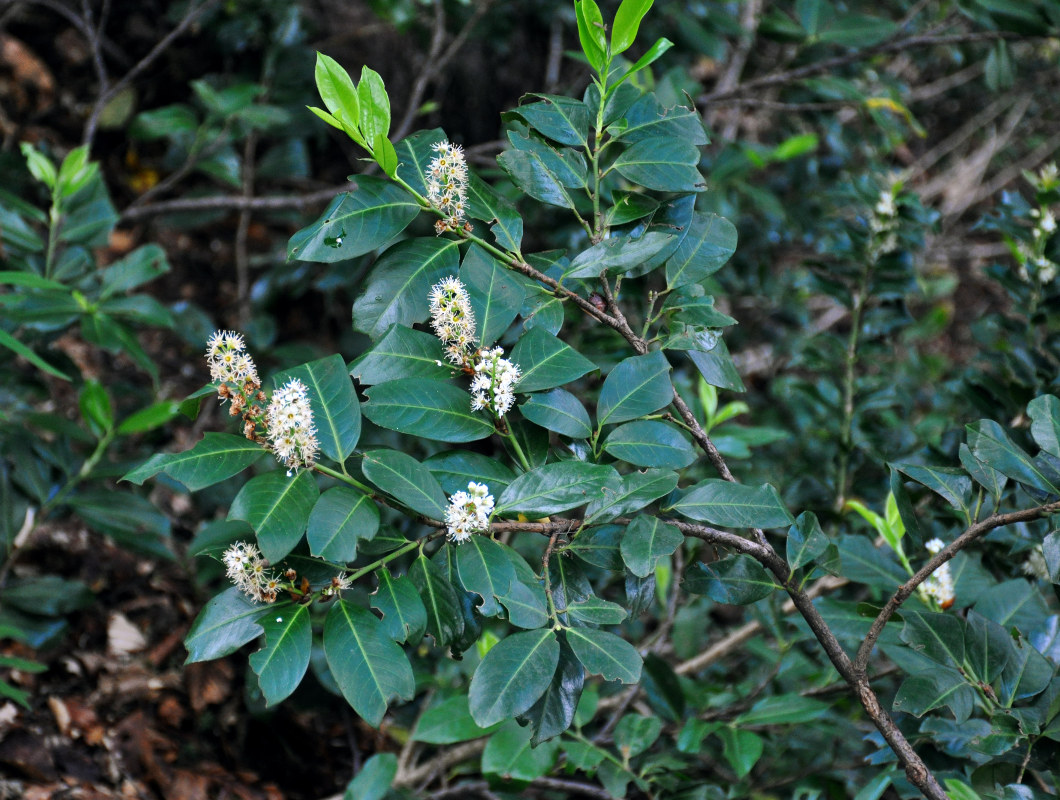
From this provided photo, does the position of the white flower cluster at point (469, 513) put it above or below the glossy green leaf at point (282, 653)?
above

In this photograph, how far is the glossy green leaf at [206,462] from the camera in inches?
30.8

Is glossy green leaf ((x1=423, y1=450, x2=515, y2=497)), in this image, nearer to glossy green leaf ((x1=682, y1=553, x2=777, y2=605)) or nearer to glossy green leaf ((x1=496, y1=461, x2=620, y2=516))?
glossy green leaf ((x1=496, y1=461, x2=620, y2=516))

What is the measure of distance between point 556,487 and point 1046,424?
0.57m

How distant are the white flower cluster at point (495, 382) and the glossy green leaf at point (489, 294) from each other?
26 mm

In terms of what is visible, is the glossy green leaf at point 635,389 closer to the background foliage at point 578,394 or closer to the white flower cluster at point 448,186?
the background foliage at point 578,394

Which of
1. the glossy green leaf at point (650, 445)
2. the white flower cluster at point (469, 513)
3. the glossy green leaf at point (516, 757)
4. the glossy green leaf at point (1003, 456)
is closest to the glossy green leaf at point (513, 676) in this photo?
the white flower cluster at point (469, 513)

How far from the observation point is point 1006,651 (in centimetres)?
100

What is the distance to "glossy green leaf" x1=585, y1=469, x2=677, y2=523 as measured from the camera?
845 mm

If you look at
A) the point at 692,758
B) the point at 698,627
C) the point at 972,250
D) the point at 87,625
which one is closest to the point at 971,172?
the point at 972,250

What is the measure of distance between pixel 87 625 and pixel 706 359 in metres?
1.45

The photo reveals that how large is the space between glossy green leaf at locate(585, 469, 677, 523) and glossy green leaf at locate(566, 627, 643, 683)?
120 millimetres

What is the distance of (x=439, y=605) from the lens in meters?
0.87

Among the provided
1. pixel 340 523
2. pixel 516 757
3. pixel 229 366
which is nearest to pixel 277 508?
pixel 340 523

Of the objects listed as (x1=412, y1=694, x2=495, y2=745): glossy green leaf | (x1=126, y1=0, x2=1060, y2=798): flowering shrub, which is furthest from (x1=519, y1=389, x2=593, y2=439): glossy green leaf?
(x1=412, y1=694, x2=495, y2=745): glossy green leaf
